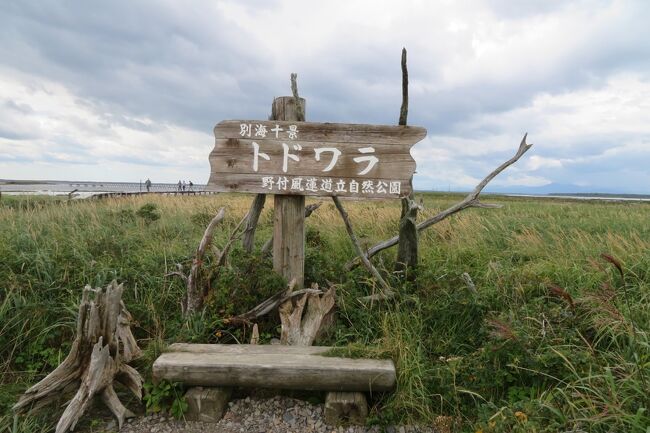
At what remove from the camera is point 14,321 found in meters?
3.38

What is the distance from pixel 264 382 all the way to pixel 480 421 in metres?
1.47

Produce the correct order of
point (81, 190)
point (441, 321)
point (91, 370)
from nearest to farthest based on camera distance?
point (91, 370), point (441, 321), point (81, 190)

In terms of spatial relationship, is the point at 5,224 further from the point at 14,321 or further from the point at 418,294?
Result: the point at 418,294

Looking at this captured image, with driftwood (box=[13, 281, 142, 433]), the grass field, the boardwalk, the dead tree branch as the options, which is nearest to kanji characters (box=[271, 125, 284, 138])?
the dead tree branch

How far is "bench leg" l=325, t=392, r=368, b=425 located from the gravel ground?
0.16ft

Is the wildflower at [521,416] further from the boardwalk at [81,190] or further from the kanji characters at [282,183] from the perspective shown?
the boardwalk at [81,190]

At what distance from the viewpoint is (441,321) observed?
3330 millimetres

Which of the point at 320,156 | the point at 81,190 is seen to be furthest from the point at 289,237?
the point at 81,190

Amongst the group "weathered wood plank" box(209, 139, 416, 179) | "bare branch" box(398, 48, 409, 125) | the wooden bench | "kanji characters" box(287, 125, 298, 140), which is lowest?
the wooden bench

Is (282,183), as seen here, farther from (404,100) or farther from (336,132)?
(404,100)

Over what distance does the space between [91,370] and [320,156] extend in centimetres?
248

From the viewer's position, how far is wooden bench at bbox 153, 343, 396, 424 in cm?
260

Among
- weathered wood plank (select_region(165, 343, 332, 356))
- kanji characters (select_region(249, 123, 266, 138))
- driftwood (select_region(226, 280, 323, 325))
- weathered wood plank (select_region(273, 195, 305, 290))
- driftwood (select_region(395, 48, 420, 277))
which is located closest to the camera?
weathered wood plank (select_region(165, 343, 332, 356))

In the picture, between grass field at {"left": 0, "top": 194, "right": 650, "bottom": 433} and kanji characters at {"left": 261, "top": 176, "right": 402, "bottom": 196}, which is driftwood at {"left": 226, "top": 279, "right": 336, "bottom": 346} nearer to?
grass field at {"left": 0, "top": 194, "right": 650, "bottom": 433}
